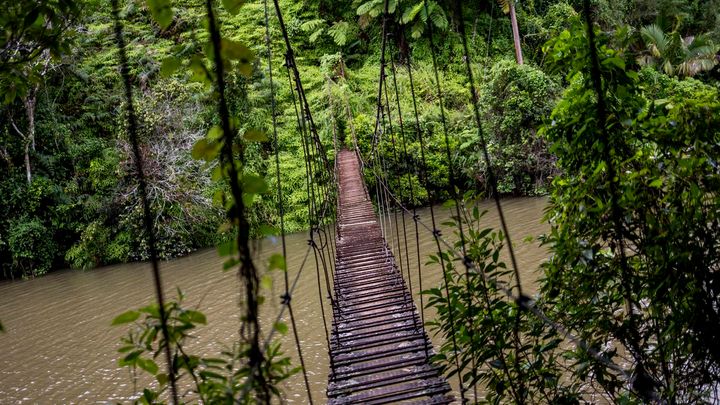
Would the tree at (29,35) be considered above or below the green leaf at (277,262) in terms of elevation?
above

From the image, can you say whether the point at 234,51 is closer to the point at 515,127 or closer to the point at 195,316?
the point at 195,316

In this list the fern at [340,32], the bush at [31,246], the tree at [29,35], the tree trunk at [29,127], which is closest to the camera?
the tree at [29,35]

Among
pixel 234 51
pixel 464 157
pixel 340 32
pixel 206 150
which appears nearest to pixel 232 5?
pixel 234 51

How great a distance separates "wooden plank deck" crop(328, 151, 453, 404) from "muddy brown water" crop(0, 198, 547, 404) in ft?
1.16

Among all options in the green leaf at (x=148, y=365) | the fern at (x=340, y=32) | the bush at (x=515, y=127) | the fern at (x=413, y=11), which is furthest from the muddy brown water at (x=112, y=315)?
the fern at (x=340, y=32)

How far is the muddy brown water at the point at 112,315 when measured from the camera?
3.93m

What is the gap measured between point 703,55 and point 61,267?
1257cm

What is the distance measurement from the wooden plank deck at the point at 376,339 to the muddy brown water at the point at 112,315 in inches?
14.0

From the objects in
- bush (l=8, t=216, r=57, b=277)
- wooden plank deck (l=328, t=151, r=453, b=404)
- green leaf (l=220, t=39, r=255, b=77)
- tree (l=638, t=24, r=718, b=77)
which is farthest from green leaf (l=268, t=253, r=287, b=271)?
tree (l=638, t=24, r=718, b=77)

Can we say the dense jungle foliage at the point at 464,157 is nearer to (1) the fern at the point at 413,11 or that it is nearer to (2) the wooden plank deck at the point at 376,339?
(1) the fern at the point at 413,11

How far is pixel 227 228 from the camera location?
635 millimetres

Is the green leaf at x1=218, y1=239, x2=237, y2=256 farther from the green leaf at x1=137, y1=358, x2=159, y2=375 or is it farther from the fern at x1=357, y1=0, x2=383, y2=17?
the fern at x1=357, y1=0, x2=383, y2=17

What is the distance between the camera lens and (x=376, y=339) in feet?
6.99

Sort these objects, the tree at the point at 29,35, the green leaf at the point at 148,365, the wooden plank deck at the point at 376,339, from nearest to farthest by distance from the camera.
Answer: the green leaf at the point at 148,365 < the tree at the point at 29,35 < the wooden plank deck at the point at 376,339
